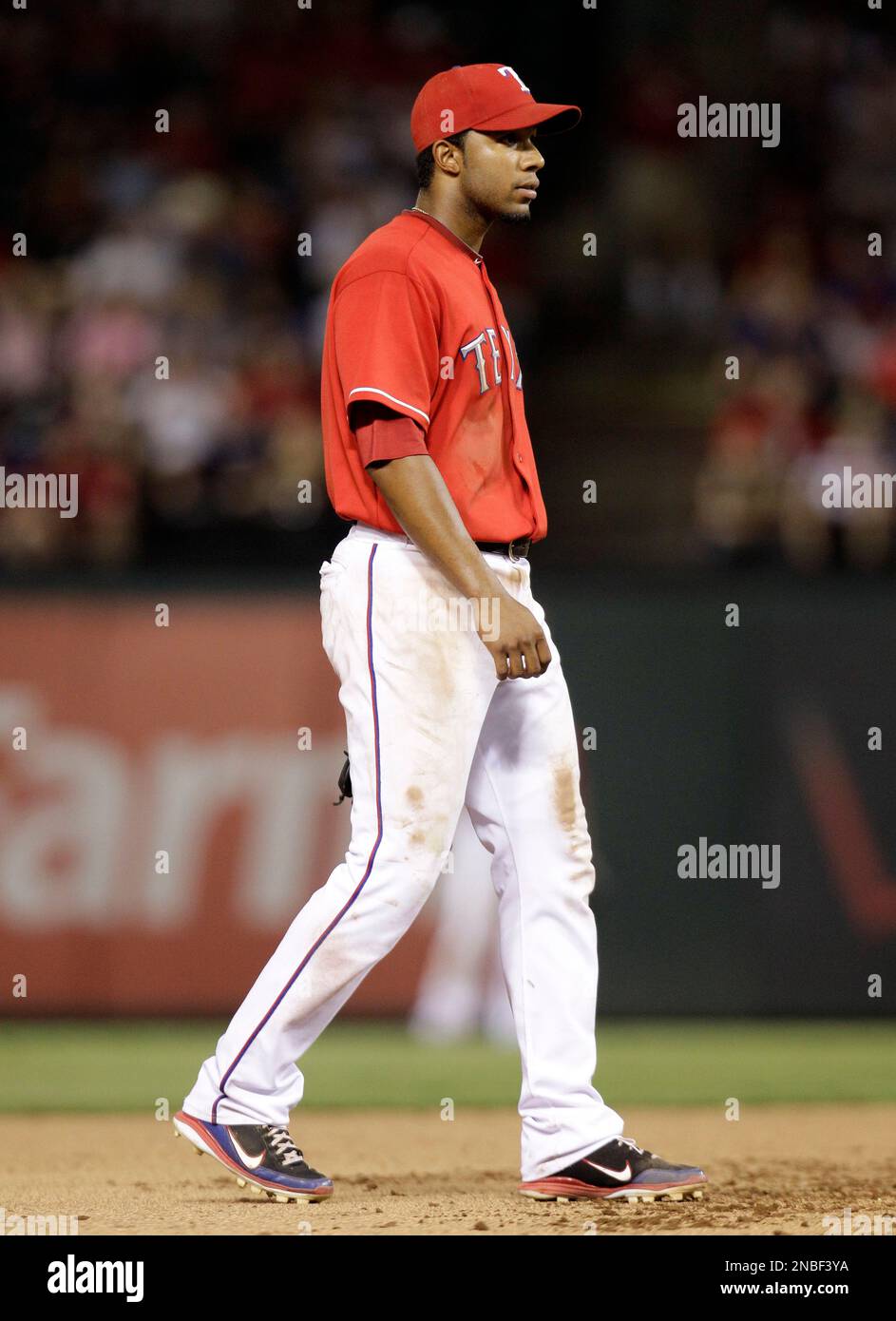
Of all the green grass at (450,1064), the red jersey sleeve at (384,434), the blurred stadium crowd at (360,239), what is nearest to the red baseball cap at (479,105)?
the red jersey sleeve at (384,434)

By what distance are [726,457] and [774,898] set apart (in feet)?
9.21

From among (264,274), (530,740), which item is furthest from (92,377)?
(530,740)

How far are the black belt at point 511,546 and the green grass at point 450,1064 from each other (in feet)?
8.10

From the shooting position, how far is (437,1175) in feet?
15.1

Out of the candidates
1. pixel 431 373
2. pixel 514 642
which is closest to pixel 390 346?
pixel 431 373

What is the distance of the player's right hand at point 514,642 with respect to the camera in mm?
3836

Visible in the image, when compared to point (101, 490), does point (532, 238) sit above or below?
above

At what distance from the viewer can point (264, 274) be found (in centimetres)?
1034

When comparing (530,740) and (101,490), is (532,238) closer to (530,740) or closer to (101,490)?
(101,490)

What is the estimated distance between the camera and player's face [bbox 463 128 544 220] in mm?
4086

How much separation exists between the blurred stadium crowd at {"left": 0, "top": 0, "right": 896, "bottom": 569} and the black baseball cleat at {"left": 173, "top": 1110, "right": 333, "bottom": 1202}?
13.5 ft

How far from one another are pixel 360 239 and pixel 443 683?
682 cm

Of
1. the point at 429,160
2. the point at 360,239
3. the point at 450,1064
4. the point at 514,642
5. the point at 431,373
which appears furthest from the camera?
the point at 360,239

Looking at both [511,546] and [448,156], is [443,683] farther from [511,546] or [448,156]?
[448,156]
